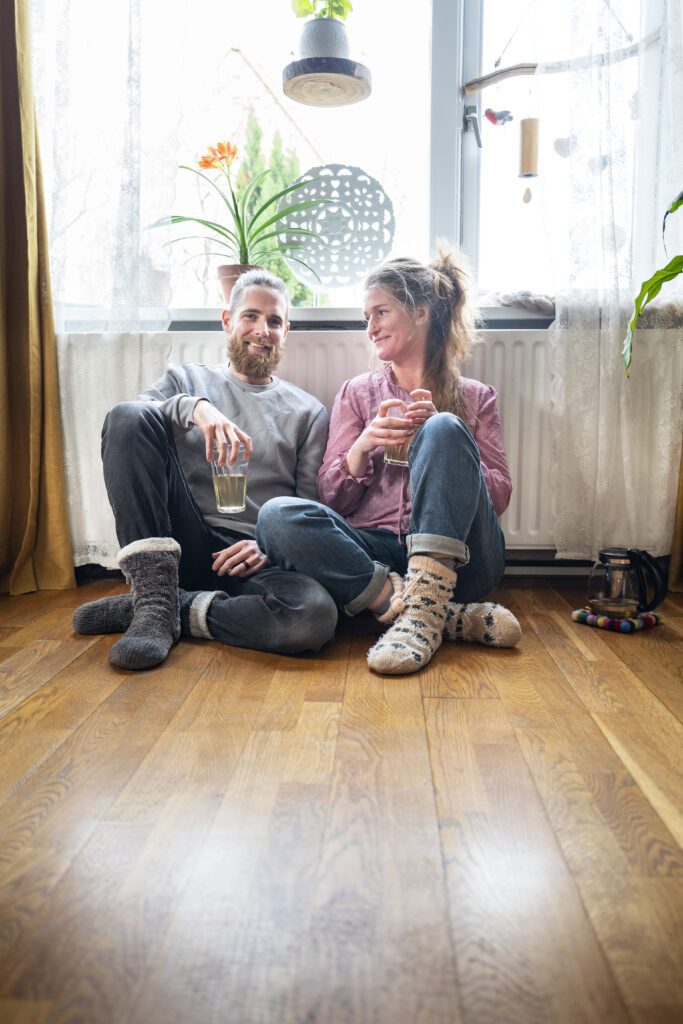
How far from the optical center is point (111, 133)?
213cm

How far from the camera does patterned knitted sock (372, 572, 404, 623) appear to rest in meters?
1.66

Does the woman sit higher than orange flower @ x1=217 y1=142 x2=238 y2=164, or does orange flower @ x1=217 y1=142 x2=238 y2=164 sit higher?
orange flower @ x1=217 y1=142 x2=238 y2=164

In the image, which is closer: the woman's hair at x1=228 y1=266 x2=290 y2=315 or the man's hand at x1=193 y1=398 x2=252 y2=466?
the man's hand at x1=193 y1=398 x2=252 y2=466

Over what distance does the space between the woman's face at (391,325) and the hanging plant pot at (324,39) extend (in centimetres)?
83

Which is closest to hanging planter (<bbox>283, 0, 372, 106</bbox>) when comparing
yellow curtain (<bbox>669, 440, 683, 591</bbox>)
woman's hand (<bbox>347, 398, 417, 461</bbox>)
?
woman's hand (<bbox>347, 398, 417, 461</bbox>)

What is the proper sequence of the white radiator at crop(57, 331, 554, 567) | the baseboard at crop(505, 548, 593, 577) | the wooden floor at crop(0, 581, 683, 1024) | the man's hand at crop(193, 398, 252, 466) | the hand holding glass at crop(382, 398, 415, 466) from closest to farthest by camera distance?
the wooden floor at crop(0, 581, 683, 1024)
the man's hand at crop(193, 398, 252, 466)
the hand holding glass at crop(382, 398, 415, 466)
the white radiator at crop(57, 331, 554, 567)
the baseboard at crop(505, 548, 593, 577)

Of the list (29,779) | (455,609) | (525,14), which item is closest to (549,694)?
(455,609)

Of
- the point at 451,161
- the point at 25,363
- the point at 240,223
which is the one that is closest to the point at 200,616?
the point at 25,363

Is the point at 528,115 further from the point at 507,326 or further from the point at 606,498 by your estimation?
the point at 606,498

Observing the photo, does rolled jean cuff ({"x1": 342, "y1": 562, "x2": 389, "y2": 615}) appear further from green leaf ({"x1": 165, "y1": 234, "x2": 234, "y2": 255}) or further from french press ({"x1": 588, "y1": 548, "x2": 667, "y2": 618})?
green leaf ({"x1": 165, "y1": 234, "x2": 234, "y2": 255})

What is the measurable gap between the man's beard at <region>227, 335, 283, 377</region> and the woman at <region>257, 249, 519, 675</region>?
187 millimetres

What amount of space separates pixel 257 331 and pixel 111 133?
2.23ft

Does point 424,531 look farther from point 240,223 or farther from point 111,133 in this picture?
point 111,133

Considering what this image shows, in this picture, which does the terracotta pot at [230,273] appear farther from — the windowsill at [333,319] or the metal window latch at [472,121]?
the metal window latch at [472,121]
